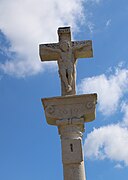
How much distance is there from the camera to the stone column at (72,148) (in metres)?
10.1

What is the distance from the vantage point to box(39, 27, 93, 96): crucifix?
37.6 ft

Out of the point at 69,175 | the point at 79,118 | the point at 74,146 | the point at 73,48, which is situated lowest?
the point at 69,175

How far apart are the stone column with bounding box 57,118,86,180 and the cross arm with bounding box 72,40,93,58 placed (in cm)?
244

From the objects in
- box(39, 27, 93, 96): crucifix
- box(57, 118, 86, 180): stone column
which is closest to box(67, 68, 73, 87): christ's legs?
box(39, 27, 93, 96): crucifix

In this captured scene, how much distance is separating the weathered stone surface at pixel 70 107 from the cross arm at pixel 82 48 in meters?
1.82

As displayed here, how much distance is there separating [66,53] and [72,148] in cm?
316

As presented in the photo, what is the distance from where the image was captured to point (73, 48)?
470 inches

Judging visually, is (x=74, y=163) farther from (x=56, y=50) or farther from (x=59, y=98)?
(x=56, y=50)

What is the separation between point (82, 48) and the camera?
12.0 meters

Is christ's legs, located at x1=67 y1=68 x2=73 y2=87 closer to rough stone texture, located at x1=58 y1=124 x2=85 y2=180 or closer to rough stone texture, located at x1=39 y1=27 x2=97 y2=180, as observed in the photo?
rough stone texture, located at x1=39 y1=27 x2=97 y2=180

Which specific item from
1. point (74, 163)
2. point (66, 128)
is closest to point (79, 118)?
point (66, 128)

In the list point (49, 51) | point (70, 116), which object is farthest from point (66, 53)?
point (70, 116)

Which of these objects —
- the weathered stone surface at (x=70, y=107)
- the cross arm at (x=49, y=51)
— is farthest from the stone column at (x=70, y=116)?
the cross arm at (x=49, y=51)

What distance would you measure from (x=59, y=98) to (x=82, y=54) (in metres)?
2.04
